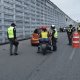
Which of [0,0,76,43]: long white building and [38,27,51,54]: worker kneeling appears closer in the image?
[38,27,51,54]: worker kneeling

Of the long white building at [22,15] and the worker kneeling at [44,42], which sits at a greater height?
the long white building at [22,15]

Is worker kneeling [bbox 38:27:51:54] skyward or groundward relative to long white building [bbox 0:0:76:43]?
groundward

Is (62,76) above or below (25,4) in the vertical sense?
below

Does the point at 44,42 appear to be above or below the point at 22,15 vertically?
below

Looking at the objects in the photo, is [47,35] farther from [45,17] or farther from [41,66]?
[45,17]

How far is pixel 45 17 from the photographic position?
139ft

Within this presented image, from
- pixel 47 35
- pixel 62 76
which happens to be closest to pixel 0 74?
pixel 62 76

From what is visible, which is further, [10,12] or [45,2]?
[45,2]

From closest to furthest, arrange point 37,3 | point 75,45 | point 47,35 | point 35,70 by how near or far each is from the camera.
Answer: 1. point 35,70
2. point 47,35
3. point 75,45
4. point 37,3

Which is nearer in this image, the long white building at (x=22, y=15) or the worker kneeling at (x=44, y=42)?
the worker kneeling at (x=44, y=42)

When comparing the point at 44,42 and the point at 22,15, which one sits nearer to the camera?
the point at 44,42

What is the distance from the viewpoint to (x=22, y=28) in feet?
96.6

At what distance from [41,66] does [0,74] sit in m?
2.20

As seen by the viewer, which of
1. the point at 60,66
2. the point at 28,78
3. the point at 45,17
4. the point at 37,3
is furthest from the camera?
the point at 45,17
